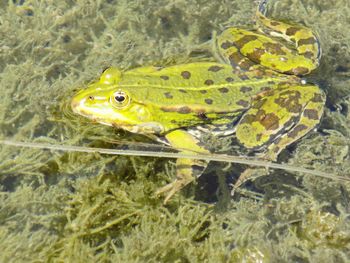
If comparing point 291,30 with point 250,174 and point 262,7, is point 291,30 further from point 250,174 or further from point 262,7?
point 250,174

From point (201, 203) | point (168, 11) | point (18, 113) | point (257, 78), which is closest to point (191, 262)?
point (201, 203)

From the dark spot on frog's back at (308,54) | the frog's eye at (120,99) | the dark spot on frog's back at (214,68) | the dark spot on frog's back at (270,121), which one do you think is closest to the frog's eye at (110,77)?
the frog's eye at (120,99)

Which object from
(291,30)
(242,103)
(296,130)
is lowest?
(296,130)

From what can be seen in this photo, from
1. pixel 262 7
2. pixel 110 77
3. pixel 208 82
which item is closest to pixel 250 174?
pixel 208 82

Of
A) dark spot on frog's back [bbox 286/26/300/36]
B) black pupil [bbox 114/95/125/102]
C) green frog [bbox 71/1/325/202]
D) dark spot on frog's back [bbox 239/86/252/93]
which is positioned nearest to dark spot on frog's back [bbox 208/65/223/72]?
green frog [bbox 71/1/325/202]

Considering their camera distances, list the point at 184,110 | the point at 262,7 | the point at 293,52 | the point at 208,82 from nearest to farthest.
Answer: the point at 184,110 < the point at 208,82 < the point at 293,52 < the point at 262,7

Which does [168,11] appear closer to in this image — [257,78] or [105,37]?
[105,37]

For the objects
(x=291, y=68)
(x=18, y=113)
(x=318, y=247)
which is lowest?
(x=318, y=247)
